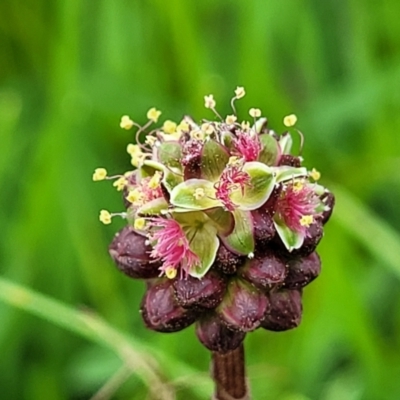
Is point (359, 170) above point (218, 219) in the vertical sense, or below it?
below

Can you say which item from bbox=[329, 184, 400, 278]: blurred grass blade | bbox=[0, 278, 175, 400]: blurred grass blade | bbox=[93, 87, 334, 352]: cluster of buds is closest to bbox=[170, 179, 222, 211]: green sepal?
bbox=[93, 87, 334, 352]: cluster of buds

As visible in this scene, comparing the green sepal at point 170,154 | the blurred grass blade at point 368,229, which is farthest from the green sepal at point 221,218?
the blurred grass blade at point 368,229

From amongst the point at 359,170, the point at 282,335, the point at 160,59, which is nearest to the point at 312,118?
the point at 359,170

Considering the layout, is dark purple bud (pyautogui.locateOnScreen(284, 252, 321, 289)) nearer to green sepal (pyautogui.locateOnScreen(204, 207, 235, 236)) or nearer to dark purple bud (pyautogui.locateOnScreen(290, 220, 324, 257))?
dark purple bud (pyautogui.locateOnScreen(290, 220, 324, 257))

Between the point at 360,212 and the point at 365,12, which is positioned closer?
the point at 360,212

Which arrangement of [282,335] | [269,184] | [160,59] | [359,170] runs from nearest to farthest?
[269,184] < [282,335] < [359,170] < [160,59]

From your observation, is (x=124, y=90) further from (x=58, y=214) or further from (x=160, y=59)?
(x=58, y=214)

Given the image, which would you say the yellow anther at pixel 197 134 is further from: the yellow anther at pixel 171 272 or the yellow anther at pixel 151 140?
the yellow anther at pixel 171 272
